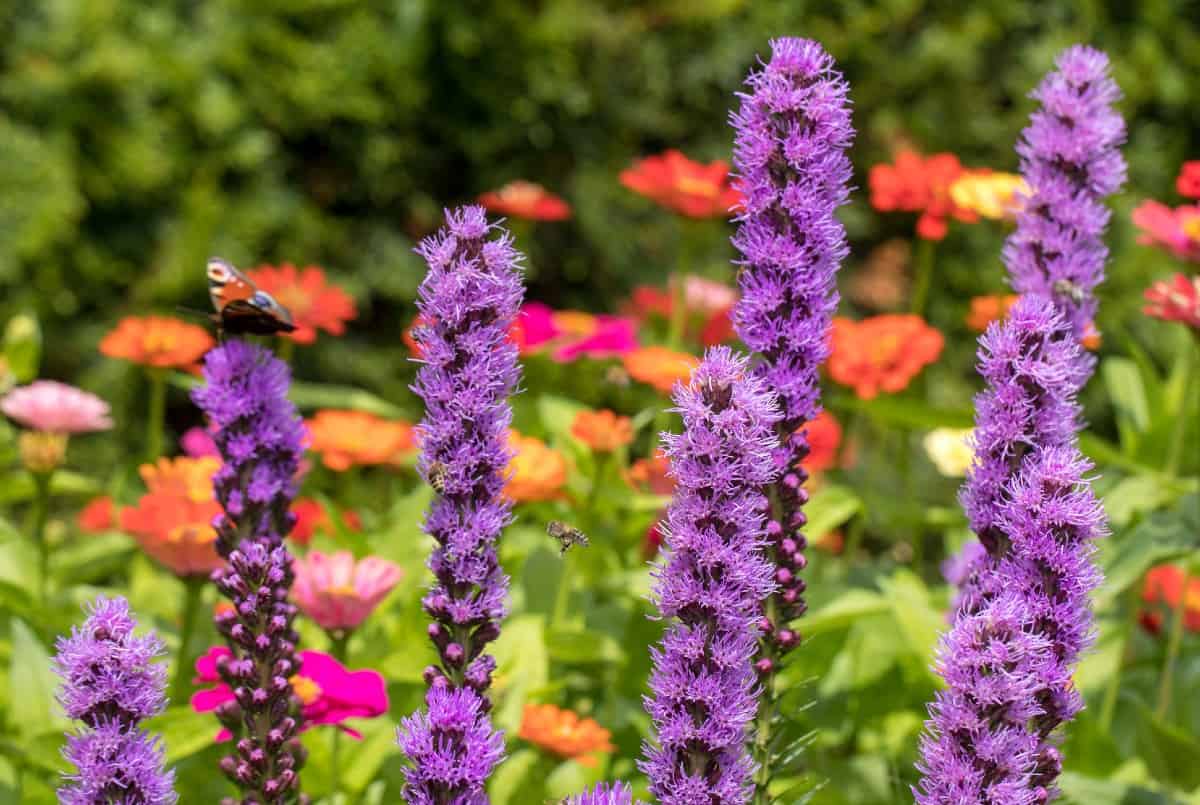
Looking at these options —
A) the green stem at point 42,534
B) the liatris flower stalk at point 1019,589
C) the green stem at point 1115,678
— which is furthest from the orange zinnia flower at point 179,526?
the green stem at point 1115,678

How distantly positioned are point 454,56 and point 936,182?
7.33 feet

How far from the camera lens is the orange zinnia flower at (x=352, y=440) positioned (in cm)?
333

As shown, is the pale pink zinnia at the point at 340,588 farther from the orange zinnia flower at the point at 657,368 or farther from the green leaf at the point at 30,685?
the orange zinnia flower at the point at 657,368

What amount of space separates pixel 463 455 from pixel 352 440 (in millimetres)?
1739

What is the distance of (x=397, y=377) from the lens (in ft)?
17.7

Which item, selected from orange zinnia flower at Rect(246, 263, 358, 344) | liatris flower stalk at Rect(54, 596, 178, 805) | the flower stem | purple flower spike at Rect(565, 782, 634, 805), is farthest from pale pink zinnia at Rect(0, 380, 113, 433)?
purple flower spike at Rect(565, 782, 634, 805)

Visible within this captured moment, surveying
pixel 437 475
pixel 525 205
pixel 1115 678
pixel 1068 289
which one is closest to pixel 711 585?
pixel 437 475

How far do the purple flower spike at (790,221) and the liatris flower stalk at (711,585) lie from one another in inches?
7.7

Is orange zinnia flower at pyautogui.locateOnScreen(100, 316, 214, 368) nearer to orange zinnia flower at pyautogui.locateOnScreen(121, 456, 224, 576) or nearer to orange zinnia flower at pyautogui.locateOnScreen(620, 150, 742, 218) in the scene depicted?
orange zinnia flower at pyautogui.locateOnScreen(121, 456, 224, 576)

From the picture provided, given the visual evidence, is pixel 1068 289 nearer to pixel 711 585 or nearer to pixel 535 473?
pixel 711 585

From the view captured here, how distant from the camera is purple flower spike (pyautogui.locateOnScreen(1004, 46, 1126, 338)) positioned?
2.20 metres

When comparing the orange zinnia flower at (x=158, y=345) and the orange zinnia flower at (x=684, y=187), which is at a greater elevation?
the orange zinnia flower at (x=684, y=187)

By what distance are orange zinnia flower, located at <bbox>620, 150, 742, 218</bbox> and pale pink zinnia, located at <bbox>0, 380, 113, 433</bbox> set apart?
60.4 inches

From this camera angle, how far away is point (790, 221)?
1.76 m
